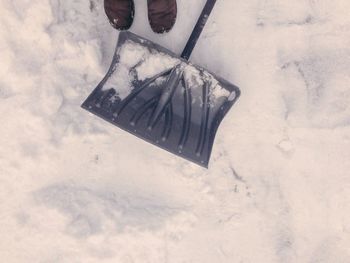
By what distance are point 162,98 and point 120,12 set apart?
454 millimetres

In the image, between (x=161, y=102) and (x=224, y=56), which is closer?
(x=161, y=102)

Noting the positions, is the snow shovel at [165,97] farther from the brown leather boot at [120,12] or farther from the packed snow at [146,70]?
the brown leather boot at [120,12]

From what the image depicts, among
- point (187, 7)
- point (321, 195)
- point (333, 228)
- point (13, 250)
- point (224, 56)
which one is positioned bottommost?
point (13, 250)

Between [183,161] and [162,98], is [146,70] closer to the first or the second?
[162,98]

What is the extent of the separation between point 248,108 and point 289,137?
0.26m

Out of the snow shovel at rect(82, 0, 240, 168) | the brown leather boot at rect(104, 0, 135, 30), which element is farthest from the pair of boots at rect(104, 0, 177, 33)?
the snow shovel at rect(82, 0, 240, 168)

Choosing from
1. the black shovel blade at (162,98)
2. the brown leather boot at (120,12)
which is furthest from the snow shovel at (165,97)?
the brown leather boot at (120,12)

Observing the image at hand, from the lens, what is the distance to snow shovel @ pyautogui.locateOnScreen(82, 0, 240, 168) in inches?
67.0

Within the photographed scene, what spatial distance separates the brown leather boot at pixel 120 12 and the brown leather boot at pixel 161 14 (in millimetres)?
96

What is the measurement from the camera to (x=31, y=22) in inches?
68.4

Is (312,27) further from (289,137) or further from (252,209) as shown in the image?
(252,209)

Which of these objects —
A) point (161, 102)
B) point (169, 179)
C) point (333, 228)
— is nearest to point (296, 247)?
point (333, 228)

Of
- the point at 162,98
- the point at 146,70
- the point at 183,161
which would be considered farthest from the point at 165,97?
the point at 183,161

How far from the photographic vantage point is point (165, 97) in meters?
1.72
